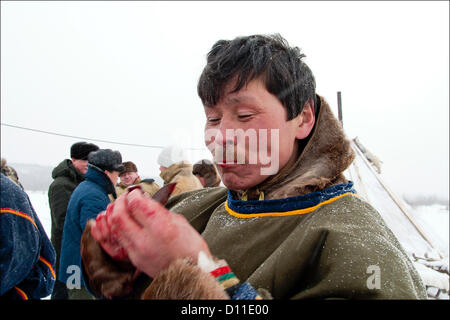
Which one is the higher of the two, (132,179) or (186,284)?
(186,284)

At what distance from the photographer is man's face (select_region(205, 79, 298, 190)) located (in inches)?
32.9

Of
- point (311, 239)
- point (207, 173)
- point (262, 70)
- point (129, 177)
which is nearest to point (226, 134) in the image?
point (262, 70)

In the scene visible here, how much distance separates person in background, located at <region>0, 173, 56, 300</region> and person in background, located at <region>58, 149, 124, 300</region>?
2.29ft

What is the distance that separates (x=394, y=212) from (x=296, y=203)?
25.2 ft

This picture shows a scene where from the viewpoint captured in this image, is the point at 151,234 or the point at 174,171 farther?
the point at 174,171

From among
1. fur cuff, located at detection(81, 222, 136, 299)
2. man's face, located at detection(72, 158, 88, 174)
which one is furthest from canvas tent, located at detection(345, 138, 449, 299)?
fur cuff, located at detection(81, 222, 136, 299)

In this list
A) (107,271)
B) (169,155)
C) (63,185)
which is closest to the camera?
(107,271)

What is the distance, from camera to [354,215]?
2.55 feet

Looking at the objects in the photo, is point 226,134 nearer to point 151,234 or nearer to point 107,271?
point 151,234

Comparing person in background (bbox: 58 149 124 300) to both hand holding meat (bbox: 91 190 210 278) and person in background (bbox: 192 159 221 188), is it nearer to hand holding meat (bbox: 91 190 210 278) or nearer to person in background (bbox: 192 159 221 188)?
person in background (bbox: 192 159 221 188)

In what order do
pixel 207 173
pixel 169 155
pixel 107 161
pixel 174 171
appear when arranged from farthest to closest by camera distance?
pixel 207 173 < pixel 174 171 < pixel 169 155 < pixel 107 161

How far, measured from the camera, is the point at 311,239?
0.71 metres

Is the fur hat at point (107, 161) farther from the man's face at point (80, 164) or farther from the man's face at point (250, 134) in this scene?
the man's face at point (250, 134)

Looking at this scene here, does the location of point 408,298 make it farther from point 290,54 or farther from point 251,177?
point 290,54
